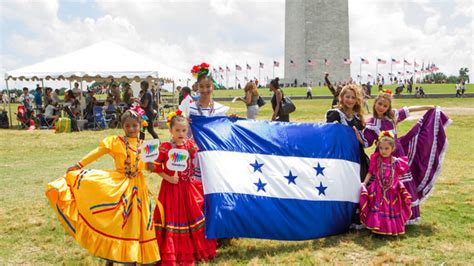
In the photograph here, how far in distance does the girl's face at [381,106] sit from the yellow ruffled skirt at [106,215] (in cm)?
306

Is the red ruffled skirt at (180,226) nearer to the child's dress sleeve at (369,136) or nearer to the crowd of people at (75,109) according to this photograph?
the child's dress sleeve at (369,136)

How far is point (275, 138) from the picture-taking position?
4988mm

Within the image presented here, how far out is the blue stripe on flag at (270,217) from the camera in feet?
14.4

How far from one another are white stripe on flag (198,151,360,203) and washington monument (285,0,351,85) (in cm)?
6215

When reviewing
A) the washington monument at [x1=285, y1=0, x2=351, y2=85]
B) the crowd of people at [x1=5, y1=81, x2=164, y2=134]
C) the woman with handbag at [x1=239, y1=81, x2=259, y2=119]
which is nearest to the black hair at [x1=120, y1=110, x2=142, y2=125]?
the woman with handbag at [x1=239, y1=81, x2=259, y2=119]

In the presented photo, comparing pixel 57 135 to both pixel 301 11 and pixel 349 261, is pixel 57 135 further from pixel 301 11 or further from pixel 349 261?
pixel 301 11

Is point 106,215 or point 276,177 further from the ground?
point 276,177

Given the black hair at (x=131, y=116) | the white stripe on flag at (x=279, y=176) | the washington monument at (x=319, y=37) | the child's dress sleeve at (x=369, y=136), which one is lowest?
the white stripe on flag at (x=279, y=176)

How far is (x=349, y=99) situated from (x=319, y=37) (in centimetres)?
6350

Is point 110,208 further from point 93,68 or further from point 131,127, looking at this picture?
point 93,68

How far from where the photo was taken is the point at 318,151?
506 cm

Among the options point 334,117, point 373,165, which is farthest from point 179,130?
point 373,165

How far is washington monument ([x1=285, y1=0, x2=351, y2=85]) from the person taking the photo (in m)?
65.2

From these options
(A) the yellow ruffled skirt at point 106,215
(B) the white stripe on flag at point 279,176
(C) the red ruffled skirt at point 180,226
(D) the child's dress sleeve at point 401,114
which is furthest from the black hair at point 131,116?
(D) the child's dress sleeve at point 401,114
